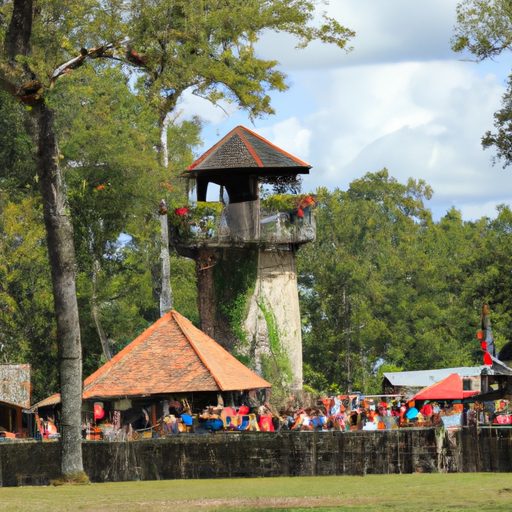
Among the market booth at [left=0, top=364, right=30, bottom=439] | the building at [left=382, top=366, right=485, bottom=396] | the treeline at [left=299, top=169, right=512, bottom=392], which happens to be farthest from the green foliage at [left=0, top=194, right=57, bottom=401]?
the treeline at [left=299, top=169, right=512, bottom=392]

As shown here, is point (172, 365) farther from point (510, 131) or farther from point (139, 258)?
point (139, 258)

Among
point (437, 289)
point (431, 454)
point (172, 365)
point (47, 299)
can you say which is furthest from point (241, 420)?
point (437, 289)

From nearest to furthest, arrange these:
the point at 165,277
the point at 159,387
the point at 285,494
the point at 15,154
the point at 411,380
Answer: the point at 285,494, the point at 159,387, the point at 165,277, the point at 15,154, the point at 411,380

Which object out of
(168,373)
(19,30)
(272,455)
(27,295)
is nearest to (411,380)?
(27,295)

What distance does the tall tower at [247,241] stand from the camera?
57.8 metres

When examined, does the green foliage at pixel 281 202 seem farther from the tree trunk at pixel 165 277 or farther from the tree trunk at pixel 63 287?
the tree trunk at pixel 63 287

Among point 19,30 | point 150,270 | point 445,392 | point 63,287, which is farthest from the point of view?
point 150,270

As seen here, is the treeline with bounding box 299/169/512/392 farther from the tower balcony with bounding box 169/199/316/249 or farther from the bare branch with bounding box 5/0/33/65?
the bare branch with bounding box 5/0/33/65

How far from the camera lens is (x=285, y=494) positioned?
32625 millimetres

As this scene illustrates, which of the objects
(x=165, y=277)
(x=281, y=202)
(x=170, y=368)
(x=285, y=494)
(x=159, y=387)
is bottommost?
(x=285, y=494)

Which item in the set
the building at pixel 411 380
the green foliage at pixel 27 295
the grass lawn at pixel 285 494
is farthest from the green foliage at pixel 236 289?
the grass lawn at pixel 285 494

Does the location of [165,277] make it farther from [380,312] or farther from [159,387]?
[380,312]

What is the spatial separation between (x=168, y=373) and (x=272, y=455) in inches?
368

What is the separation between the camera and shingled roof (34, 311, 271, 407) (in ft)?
153
